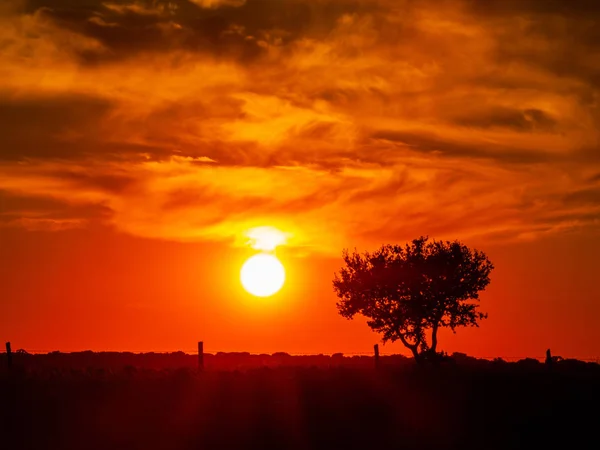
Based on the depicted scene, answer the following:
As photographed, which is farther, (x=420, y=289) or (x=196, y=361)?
(x=196, y=361)

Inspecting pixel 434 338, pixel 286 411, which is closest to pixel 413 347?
pixel 434 338

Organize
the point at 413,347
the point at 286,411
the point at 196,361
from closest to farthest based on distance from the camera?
the point at 286,411, the point at 413,347, the point at 196,361

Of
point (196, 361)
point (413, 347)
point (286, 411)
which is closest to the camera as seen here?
point (286, 411)

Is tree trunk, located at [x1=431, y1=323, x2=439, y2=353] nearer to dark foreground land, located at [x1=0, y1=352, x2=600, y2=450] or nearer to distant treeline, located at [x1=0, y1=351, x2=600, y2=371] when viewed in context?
distant treeline, located at [x1=0, y1=351, x2=600, y2=371]

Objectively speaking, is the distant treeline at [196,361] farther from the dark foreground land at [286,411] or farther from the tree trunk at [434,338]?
the dark foreground land at [286,411]

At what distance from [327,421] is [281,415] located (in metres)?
2.32

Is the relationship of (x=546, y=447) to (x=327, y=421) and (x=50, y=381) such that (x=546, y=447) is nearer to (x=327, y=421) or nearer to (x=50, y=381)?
(x=327, y=421)

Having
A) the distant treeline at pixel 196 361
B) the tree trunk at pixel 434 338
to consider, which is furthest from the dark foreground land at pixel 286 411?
the distant treeline at pixel 196 361

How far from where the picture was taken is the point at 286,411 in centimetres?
4059

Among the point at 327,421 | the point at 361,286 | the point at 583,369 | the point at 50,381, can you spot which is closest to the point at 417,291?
the point at 361,286

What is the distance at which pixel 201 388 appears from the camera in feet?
139

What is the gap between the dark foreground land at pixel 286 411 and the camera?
36.9 metres

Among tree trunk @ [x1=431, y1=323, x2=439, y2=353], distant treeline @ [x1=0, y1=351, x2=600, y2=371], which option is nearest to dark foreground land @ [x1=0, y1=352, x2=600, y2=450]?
tree trunk @ [x1=431, y1=323, x2=439, y2=353]

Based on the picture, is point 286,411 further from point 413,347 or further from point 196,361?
point 196,361
